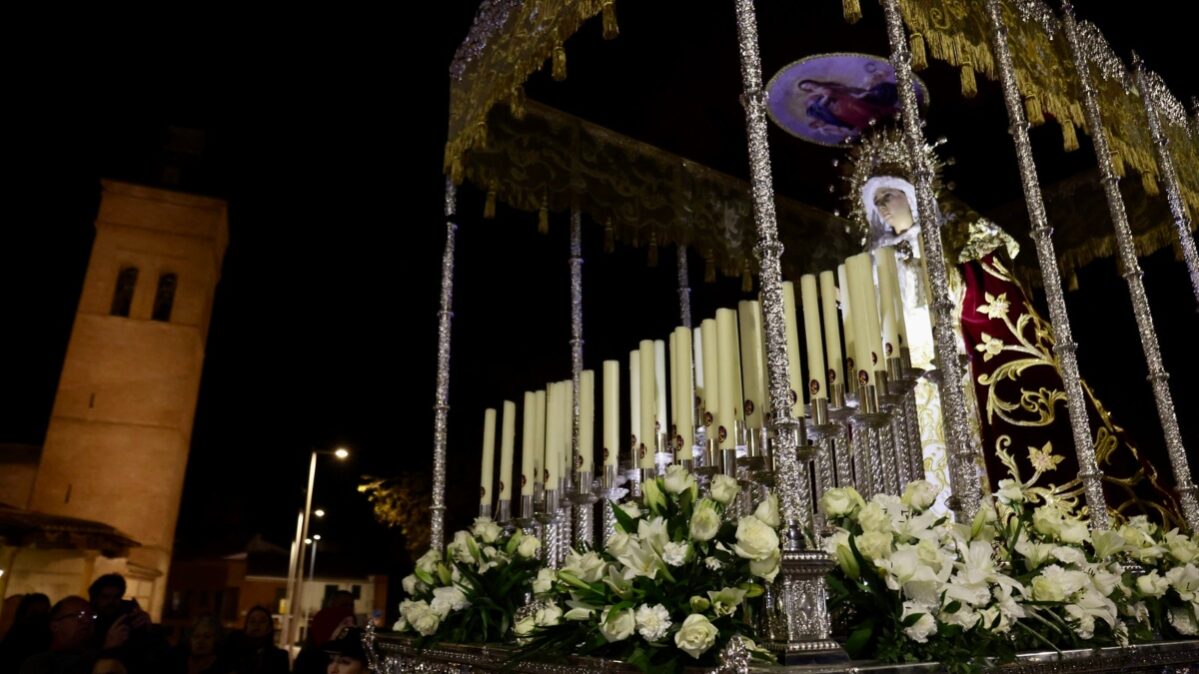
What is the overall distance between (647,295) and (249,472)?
1527 cm

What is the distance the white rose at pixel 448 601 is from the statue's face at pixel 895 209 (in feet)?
Result: 11.3

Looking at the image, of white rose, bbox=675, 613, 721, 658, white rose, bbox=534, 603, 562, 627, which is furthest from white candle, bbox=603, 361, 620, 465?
white rose, bbox=675, 613, 721, 658

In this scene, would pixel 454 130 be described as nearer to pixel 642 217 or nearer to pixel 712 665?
pixel 642 217

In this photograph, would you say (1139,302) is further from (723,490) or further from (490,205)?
(490,205)

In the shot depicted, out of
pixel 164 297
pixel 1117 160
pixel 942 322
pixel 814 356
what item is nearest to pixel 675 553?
pixel 942 322

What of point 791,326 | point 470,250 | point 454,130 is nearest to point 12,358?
point 470,250

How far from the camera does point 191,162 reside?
67.8 ft

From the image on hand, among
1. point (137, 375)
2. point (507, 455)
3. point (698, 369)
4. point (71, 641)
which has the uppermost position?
point (137, 375)

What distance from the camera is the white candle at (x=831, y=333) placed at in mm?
3314

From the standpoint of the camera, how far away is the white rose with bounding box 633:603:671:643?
175 cm

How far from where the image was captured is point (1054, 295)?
3.56 meters

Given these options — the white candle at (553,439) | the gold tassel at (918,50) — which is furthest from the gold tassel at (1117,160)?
the white candle at (553,439)

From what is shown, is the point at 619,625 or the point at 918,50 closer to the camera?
the point at 619,625

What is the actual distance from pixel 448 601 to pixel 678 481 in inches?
51.9
